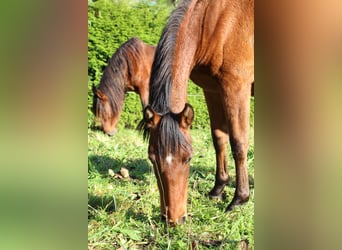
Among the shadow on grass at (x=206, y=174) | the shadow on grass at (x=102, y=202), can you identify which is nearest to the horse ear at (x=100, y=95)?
the shadow on grass at (x=102, y=202)

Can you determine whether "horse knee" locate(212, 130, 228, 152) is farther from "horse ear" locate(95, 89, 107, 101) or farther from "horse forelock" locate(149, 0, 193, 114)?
"horse ear" locate(95, 89, 107, 101)

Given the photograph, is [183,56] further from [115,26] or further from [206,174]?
[206,174]

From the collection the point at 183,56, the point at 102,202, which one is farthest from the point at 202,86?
the point at 102,202

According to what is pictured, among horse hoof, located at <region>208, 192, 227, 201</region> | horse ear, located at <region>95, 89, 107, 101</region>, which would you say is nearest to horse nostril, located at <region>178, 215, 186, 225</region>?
horse hoof, located at <region>208, 192, 227, 201</region>

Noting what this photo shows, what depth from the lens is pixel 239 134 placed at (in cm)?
305

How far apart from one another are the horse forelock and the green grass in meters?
0.26

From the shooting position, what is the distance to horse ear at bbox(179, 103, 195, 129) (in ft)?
9.59

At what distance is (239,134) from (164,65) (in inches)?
25.4

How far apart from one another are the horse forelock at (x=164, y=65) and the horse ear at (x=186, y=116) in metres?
0.10
